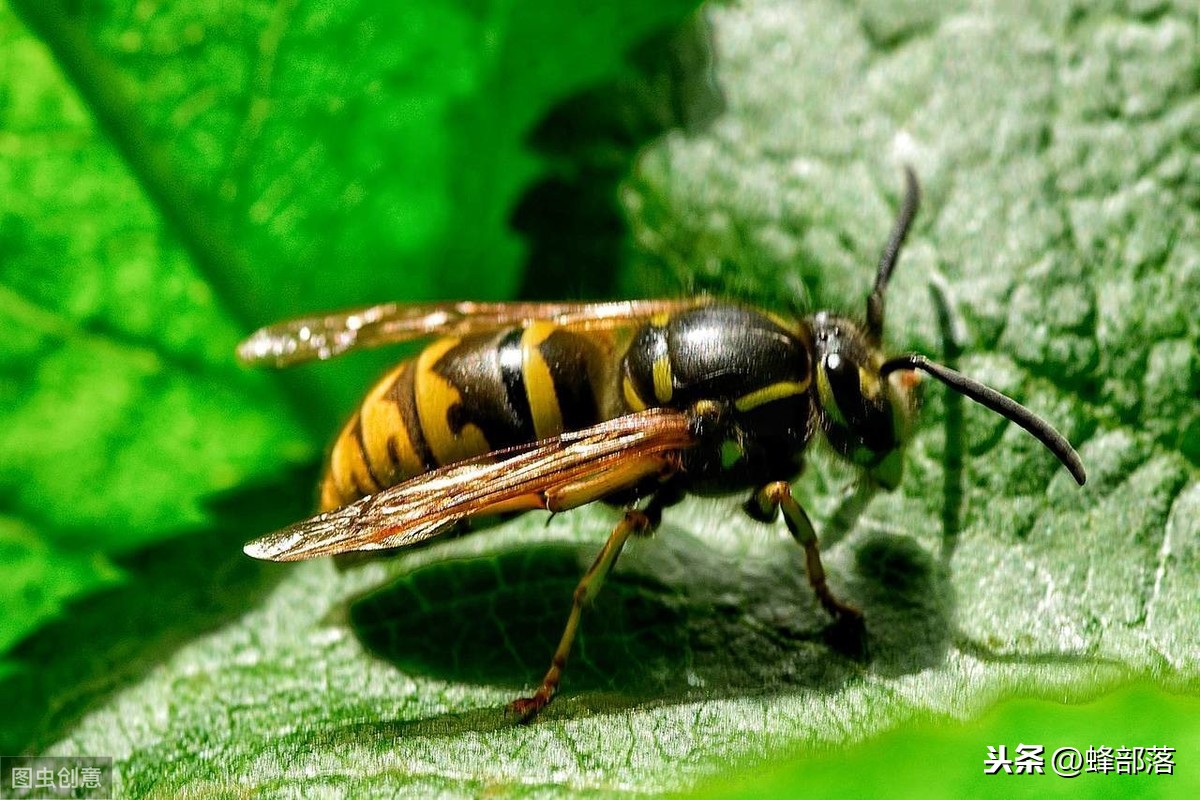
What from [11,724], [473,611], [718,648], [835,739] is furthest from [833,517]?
[11,724]

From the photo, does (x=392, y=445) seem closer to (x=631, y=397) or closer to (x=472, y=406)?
(x=472, y=406)

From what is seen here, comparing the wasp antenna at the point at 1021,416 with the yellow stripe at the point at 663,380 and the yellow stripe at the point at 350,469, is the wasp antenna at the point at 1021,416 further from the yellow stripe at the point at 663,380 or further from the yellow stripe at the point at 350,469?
the yellow stripe at the point at 350,469

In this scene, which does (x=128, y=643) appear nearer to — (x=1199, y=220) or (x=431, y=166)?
(x=431, y=166)

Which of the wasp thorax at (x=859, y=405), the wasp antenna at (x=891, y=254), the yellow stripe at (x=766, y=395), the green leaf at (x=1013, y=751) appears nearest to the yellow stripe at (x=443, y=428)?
the yellow stripe at (x=766, y=395)

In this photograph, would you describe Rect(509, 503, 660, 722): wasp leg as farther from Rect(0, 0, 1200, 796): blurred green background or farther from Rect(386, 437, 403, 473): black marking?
Rect(386, 437, 403, 473): black marking

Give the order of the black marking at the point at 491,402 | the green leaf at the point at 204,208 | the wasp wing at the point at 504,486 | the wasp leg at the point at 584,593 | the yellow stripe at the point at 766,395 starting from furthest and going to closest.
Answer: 1. the green leaf at the point at 204,208
2. the black marking at the point at 491,402
3. the yellow stripe at the point at 766,395
4. the wasp wing at the point at 504,486
5. the wasp leg at the point at 584,593

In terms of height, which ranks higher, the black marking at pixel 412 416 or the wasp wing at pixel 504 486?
the black marking at pixel 412 416

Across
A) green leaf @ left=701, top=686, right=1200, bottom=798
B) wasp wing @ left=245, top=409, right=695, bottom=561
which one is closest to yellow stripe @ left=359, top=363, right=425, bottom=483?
wasp wing @ left=245, top=409, right=695, bottom=561
